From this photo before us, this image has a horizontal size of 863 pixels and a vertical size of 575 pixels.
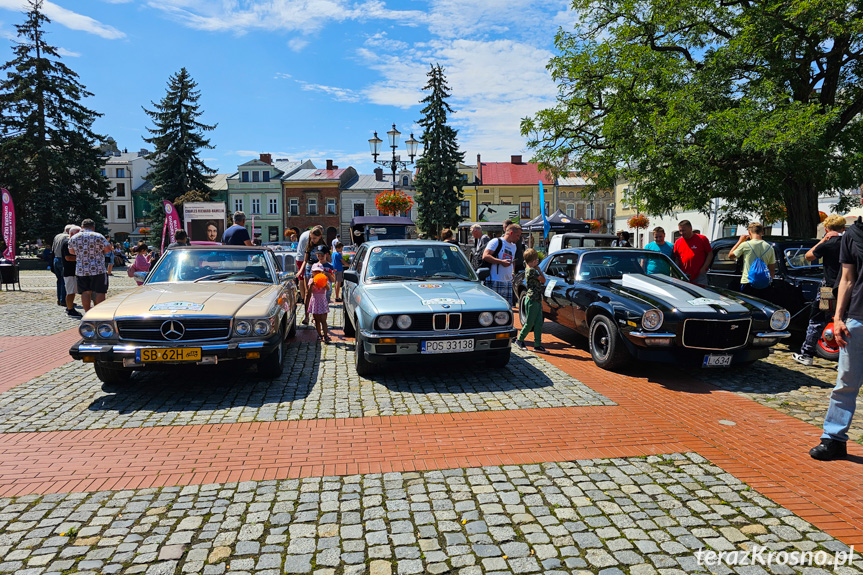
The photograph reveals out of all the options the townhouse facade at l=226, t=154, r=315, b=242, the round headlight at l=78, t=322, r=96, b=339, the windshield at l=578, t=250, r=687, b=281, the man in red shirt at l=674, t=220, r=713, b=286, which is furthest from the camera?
the townhouse facade at l=226, t=154, r=315, b=242

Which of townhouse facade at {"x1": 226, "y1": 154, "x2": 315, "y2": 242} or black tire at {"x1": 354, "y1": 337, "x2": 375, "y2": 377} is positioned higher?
townhouse facade at {"x1": 226, "y1": 154, "x2": 315, "y2": 242}

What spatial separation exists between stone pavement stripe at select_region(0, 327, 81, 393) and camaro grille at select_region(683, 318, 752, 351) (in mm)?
7667

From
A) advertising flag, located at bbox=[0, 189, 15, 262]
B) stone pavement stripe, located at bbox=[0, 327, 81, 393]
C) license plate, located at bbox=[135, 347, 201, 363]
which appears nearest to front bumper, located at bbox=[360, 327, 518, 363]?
license plate, located at bbox=[135, 347, 201, 363]

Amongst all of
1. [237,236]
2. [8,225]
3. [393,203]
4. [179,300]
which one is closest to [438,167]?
[393,203]

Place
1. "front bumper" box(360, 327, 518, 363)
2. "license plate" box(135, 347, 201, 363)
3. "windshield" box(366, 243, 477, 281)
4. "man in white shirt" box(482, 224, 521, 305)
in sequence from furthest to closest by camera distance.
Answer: "man in white shirt" box(482, 224, 521, 305)
"windshield" box(366, 243, 477, 281)
"front bumper" box(360, 327, 518, 363)
"license plate" box(135, 347, 201, 363)

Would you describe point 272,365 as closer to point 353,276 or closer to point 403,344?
point 403,344

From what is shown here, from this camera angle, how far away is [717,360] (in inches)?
245

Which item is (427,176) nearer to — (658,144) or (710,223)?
(710,223)

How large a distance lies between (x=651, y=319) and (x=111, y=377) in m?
6.02

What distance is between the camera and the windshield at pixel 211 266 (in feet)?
23.2

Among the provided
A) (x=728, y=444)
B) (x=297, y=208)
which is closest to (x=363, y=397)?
(x=728, y=444)

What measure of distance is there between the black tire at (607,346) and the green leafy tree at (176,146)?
41.6 metres

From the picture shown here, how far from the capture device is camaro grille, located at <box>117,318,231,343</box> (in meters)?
5.50

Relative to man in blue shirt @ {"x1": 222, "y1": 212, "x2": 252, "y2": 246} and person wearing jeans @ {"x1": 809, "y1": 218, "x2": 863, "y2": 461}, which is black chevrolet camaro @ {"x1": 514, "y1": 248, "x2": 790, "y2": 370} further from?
man in blue shirt @ {"x1": 222, "y1": 212, "x2": 252, "y2": 246}
